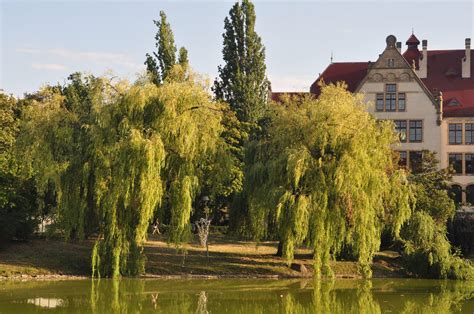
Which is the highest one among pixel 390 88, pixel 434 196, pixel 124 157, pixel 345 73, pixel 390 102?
pixel 345 73

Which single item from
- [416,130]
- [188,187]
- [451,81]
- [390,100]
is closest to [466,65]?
[451,81]

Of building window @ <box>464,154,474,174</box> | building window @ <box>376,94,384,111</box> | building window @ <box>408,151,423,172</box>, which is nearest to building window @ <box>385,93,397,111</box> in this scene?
building window @ <box>376,94,384,111</box>

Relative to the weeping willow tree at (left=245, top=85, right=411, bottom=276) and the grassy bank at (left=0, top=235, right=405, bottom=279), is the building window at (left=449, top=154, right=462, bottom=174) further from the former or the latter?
the weeping willow tree at (left=245, top=85, right=411, bottom=276)

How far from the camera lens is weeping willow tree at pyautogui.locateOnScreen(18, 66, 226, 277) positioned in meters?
28.3

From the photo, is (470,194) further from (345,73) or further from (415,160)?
(345,73)

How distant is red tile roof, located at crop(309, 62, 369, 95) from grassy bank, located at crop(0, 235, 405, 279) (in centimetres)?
2178

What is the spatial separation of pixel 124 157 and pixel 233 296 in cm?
664

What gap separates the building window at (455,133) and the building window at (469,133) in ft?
1.17

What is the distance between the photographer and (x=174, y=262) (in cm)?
3247

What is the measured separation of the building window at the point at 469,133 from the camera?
52.6m

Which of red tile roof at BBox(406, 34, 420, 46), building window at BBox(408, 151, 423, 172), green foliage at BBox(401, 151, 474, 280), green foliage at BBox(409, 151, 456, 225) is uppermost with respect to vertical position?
red tile roof at BBox(406, 34, 420, 46)

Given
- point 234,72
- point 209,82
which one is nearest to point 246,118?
point 234,72

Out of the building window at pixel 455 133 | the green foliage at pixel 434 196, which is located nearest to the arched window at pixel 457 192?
the building window at pixel 455 133

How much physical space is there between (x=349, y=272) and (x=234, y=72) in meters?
16.2
